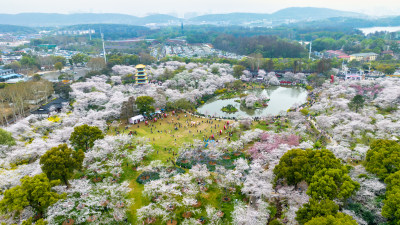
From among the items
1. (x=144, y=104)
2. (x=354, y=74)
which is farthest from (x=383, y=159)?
(x=354, y=74)

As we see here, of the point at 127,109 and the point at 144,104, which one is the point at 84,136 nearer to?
the point at 127,109

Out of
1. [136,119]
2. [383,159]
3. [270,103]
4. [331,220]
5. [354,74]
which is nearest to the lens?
[331,220]

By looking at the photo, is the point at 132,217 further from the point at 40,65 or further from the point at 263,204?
the point at 40,65

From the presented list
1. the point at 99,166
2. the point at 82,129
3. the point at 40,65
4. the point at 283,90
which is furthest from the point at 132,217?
the point at 40,65

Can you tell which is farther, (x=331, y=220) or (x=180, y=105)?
(x=180, y=105)

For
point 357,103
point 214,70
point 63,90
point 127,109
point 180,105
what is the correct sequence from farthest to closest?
point 214,70 < point 63,90 < point 180,105 < point 127,109 < point 357,103

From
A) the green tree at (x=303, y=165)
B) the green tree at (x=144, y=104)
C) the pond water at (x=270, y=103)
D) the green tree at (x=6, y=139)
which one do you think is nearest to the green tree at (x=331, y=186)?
the green tree at (x=303, y=165)
